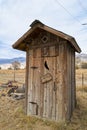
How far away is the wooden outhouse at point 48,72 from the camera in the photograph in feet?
23.6

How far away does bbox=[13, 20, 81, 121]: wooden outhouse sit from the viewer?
7.18 metres

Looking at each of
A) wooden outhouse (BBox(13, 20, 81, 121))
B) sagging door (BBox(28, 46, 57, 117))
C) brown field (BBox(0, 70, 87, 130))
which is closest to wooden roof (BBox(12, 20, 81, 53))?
wooden outhouse (BBox(13, 20, 81, 121))

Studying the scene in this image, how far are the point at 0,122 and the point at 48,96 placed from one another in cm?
212

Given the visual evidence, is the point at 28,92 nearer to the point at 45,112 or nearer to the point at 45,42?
the point at 45,112

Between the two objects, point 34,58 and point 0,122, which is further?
point 34,58

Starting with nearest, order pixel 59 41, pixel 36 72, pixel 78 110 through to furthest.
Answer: pixel 59 41 < pixel 36 72 < pixel 78 110

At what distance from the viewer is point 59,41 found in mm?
7348

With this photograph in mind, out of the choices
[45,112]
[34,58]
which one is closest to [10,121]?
[45,112]

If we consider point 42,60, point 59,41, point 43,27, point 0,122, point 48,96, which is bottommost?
point 0,122

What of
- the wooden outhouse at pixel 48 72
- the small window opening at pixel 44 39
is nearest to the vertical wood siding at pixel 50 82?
the wooden outhouse at pixel 48 72

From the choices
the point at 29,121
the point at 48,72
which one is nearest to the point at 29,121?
the point at 29,121

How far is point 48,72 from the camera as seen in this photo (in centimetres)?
759

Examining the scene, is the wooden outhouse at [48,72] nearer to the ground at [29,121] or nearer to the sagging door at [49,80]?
the sagging door at [49,80]

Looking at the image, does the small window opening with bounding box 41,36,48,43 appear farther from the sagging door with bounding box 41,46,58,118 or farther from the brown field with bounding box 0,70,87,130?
the brown field with bounding box 0,70,87,130
